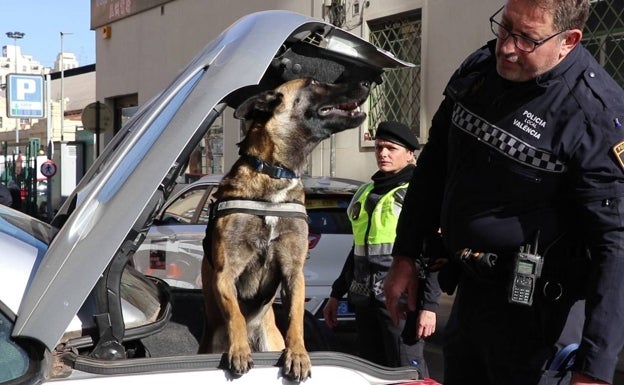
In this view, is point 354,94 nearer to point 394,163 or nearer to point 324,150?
point 394,163

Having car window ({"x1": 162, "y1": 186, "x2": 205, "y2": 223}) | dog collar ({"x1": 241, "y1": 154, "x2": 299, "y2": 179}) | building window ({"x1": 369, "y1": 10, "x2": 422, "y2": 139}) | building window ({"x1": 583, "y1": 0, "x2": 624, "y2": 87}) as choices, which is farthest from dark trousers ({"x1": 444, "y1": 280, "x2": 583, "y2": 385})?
building window ({"x1": 369, "y1": 10, "x2": 422, "y2": 139})

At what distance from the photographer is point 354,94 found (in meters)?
3.31

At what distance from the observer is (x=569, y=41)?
227cm

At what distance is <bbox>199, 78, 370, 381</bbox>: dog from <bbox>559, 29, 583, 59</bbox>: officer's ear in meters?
1.11

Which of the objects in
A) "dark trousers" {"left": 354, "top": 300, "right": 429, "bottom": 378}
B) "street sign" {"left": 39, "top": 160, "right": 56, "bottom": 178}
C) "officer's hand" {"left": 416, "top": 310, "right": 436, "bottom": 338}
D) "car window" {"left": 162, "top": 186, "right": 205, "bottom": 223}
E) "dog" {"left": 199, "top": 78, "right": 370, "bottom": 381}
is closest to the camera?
"officer's hand" {"left": 416, "top": 310, "right": 436, "bottom": 338}

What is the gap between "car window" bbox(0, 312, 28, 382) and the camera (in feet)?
6.59

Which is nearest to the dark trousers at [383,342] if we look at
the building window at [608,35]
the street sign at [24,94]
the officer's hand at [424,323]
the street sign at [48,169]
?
the officer's hand at [424,323]

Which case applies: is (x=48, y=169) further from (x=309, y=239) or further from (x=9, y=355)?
(x=9, y=355)

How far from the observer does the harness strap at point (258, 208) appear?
3201 mm

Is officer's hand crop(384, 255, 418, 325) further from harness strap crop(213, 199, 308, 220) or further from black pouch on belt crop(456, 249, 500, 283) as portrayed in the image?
harness strap crop(213, 199, 308, 220)

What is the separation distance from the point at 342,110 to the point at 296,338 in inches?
41.8

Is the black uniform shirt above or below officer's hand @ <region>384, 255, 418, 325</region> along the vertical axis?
above

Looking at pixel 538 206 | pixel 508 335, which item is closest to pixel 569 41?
pixel 538 206

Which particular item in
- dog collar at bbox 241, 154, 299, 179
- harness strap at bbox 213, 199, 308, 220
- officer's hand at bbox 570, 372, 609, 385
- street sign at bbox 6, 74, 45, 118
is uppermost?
street sign at bbox 6, 74, 45, 118
